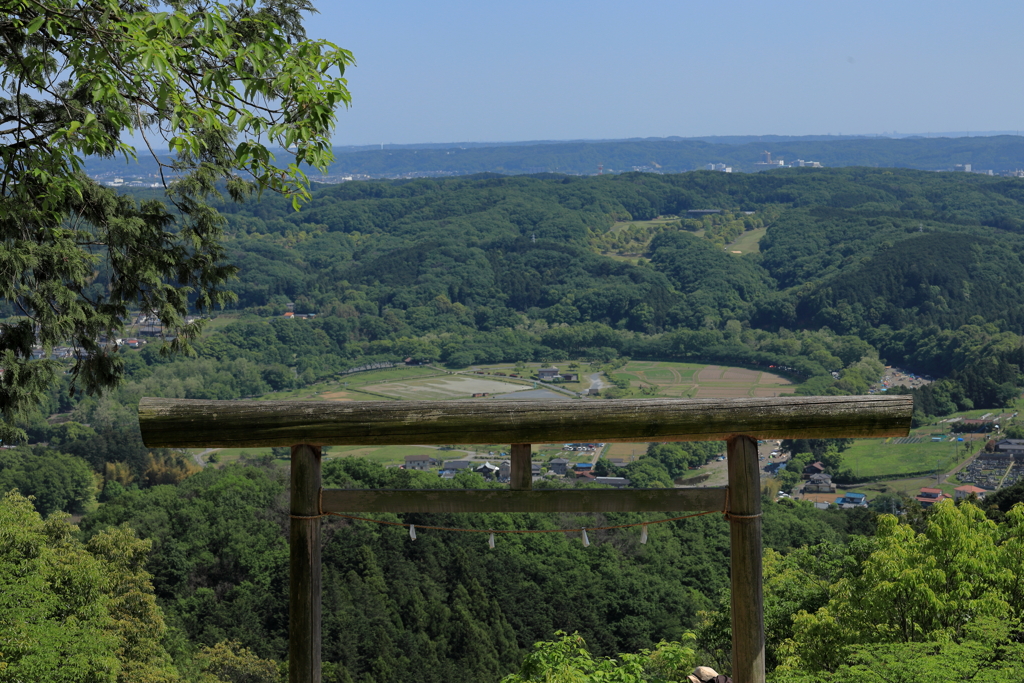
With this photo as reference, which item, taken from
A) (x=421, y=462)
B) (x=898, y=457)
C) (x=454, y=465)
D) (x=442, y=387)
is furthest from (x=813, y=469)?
(x=442, y=387)

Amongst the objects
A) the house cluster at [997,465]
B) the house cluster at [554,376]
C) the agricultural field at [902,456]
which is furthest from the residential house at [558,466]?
the house cluster at [554,376]

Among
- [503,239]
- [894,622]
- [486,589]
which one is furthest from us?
[503,239]

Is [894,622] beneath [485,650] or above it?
above

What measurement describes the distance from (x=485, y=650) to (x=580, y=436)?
27.3 metres

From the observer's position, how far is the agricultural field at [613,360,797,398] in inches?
3000

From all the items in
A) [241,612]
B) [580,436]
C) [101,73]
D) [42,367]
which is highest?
[101,73]

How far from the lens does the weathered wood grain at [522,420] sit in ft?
8.28

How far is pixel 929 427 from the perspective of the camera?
65.7 m

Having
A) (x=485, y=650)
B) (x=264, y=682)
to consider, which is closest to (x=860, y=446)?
(x=485, y=650)

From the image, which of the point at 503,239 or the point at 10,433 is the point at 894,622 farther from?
the point at 503,239

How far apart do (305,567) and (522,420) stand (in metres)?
0.81

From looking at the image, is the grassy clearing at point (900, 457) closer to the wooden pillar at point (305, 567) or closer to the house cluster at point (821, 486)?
the house cluster at point (821, 486)

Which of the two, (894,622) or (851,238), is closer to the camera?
(894,622)

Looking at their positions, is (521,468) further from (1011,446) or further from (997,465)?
(1011,446)
